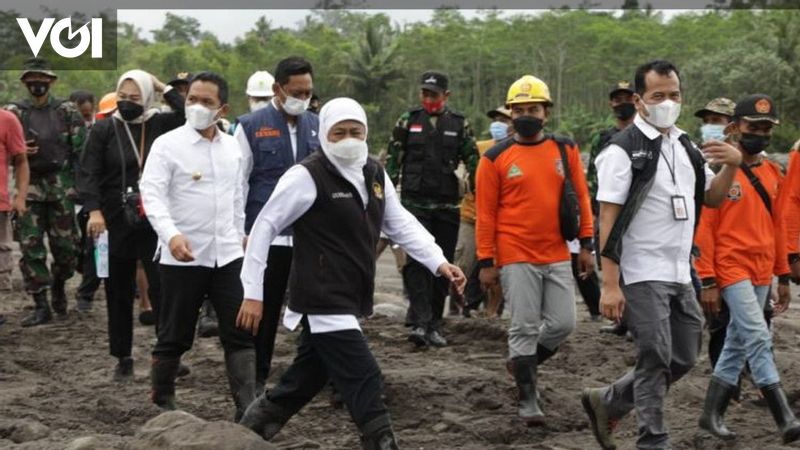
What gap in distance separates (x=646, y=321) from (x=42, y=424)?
336cm

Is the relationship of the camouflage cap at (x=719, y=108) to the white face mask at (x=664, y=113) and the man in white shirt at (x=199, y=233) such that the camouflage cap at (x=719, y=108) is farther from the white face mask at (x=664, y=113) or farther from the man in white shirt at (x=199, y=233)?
the man in white shirt at (x=199, y=233)

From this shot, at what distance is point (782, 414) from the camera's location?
23.7 feet

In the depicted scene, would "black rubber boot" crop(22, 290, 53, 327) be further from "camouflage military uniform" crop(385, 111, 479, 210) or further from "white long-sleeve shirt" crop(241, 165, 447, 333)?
"white long-sleeve shirt" crop(241, 165, 447, 333)

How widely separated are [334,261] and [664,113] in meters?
1.75

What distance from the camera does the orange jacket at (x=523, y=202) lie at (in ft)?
26.2

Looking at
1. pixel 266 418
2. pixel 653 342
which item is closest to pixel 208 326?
pixel 266 418

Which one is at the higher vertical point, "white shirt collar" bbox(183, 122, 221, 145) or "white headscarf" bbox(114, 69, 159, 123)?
"white headscarf" bbox(114, 69, 159, 123)

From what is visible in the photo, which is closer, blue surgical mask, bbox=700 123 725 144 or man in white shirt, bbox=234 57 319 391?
man in white shirt, bbox=234 57 319 391

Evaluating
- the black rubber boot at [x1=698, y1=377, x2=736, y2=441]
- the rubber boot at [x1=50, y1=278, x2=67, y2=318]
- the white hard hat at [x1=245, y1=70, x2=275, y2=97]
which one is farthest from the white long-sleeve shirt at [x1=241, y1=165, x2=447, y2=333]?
the rubber boot at [x1=50, y1=278, x2=67, y2=318]

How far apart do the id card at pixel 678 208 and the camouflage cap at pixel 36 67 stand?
6.62 meters

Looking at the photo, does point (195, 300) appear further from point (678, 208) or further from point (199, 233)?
point (678, 208)

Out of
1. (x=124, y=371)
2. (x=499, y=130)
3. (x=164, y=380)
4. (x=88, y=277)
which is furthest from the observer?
(x=499, y=130)

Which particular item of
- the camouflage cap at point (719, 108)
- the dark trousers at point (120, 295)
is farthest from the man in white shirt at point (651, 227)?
the dark trousers at point (120, 295)

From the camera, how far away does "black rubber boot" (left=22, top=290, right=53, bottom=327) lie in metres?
11.8
